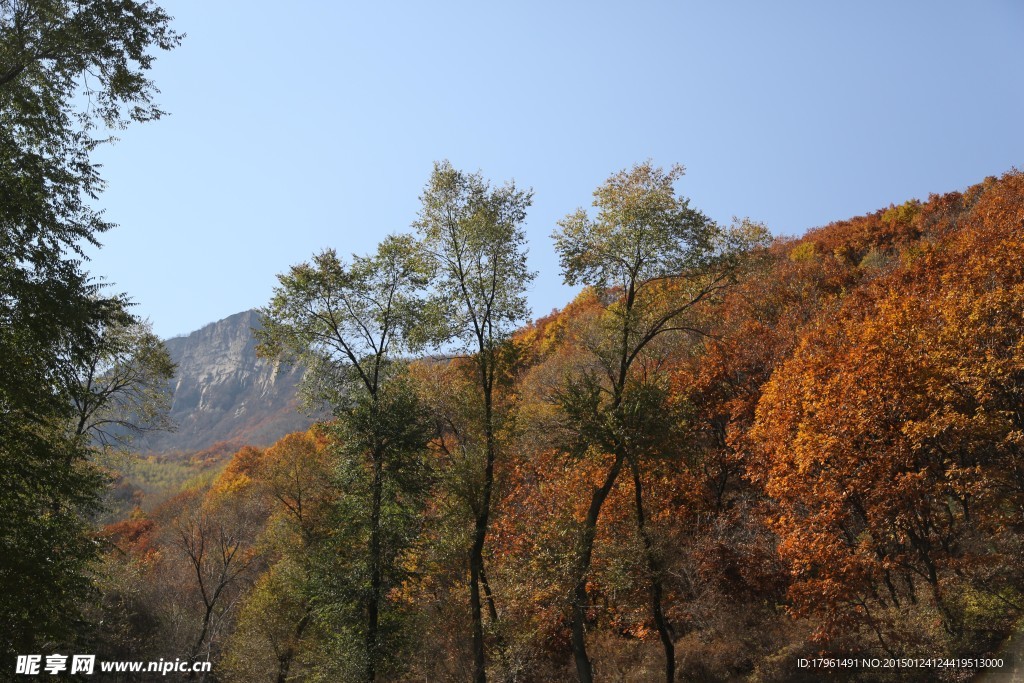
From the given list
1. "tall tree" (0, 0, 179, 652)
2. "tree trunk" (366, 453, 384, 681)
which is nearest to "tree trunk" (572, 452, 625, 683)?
"tree trunk" (366, 453, 384, 681)

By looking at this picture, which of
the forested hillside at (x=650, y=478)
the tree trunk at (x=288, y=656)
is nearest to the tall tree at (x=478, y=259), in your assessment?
the forested hillside at (x=650, y=478)

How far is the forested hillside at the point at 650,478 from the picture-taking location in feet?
53.0

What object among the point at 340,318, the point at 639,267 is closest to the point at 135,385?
the point at 340,318

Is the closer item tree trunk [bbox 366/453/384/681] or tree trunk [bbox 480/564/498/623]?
tree trunk [bbox 366/453/384/681]

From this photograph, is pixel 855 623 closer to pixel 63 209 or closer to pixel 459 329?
pixel 459 329

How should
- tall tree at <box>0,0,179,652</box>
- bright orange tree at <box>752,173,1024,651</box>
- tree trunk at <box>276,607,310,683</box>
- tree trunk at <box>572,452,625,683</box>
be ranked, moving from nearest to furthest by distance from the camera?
tall tree at <box>0,0,179,652</box> < bright orange tree at <box>752,173,1024,651</box> < tree trunk at <box>572,452,625,683</box> < tree trunk at <box>276,607,310,683</box>

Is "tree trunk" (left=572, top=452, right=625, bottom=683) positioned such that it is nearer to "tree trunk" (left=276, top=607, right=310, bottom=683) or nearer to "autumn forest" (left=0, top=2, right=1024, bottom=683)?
"autumn forest" (left=0, top=2, right=1024, bottom=683)

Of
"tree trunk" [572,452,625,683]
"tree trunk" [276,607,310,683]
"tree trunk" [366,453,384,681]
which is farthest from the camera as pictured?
"tree trunk" [276,607,310,683]

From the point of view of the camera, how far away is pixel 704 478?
89.2 feet

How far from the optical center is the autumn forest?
1192 cm

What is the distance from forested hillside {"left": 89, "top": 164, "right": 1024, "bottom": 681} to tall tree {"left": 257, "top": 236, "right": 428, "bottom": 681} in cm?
8

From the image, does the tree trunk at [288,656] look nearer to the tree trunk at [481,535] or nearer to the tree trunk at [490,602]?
the tree trunk at [490,602]

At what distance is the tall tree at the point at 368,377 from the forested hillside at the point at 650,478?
3.1 inches

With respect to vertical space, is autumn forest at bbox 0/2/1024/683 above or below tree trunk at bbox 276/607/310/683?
above
